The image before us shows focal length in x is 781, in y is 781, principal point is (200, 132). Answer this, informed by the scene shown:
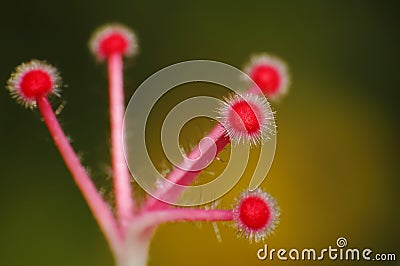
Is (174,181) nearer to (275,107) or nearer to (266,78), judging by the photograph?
(266,78)

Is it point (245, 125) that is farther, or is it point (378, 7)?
point (378, 7)

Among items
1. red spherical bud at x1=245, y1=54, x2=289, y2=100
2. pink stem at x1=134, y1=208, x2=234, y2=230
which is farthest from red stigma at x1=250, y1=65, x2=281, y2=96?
pink stem at x1=134, y1=208, x2=234, y2=230

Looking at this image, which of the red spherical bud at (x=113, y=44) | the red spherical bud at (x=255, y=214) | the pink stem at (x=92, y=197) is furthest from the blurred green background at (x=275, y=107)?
the red spherical bud at (x=255, y=214)

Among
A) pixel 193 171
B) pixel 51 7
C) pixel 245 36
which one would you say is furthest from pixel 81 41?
pixel 193 171

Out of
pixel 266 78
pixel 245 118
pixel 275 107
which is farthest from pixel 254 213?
pixel 275 107

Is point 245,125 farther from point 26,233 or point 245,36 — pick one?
point 245,36

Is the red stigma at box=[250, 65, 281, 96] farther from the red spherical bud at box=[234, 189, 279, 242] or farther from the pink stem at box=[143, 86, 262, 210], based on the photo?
the red spherical bud at box=[234, 189, 279, 242]
